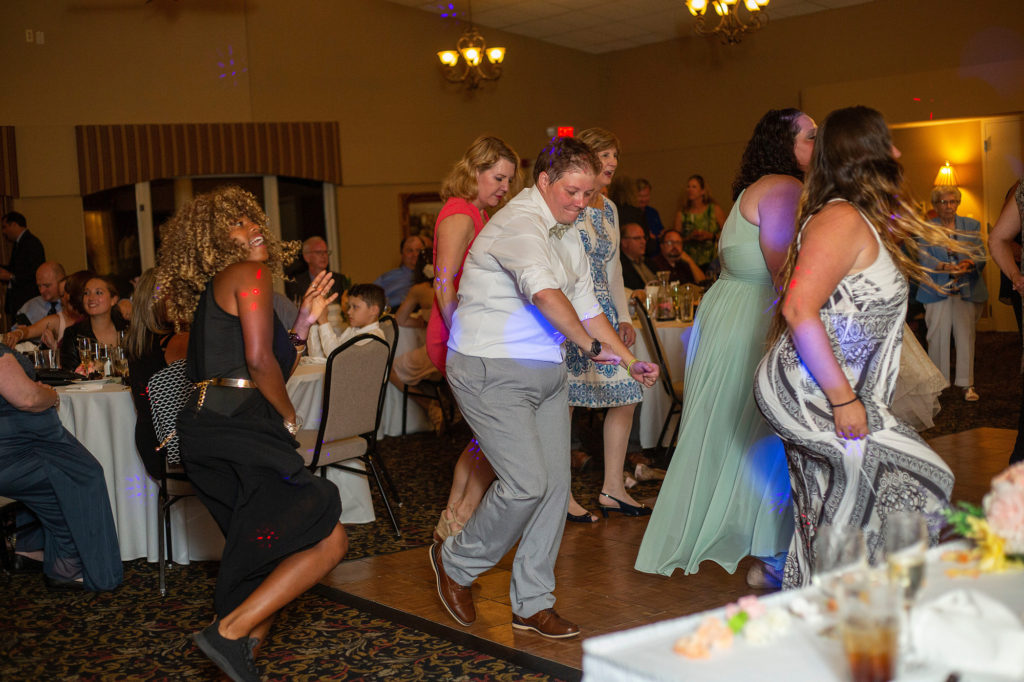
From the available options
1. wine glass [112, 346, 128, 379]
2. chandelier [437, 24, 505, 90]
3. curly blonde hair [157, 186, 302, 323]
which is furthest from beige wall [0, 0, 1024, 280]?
curly blonde hair [157, 186, 302, 323]

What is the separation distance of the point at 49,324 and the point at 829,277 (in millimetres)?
4895

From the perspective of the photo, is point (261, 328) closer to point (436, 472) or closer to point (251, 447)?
point (251, 447)

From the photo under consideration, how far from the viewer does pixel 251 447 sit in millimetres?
2656

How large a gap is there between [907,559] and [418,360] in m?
5.26

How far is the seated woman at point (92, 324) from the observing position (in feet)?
16.4

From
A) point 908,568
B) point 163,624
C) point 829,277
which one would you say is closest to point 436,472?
point 163,624

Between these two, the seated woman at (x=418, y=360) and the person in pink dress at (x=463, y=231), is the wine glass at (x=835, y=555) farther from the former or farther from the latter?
the seated woman at (x=418, y=360)

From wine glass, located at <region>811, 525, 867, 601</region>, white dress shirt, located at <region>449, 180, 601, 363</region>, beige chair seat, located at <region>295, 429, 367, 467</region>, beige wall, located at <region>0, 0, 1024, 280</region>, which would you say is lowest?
beige chair seat, located at <region>295, 429, 367, 467</region>

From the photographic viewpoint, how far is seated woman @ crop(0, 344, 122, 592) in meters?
3.74

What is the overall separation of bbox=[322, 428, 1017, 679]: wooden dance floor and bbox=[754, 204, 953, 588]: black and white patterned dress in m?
0.85

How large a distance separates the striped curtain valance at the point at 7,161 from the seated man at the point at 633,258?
576 cm

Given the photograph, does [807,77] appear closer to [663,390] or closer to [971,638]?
[663,390]

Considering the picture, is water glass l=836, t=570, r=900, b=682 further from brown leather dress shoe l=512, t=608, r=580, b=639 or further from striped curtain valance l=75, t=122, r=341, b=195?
striped curtain valance l=75, t=122, r=341, b=195

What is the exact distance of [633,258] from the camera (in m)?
7.52
